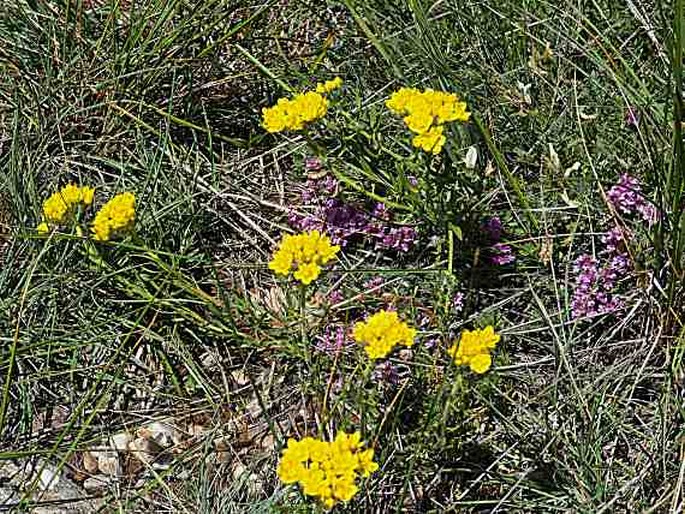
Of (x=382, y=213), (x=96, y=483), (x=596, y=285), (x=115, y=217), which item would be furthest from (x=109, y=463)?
(x=596, y=285)

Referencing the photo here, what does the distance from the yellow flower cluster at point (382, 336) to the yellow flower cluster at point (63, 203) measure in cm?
68

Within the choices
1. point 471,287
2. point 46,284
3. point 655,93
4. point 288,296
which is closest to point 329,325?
point 288,296

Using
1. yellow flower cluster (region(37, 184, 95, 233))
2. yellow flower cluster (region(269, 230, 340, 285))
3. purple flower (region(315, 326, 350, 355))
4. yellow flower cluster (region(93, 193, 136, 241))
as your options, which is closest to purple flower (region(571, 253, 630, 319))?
purple flower (region(315, 326, 350, 355))

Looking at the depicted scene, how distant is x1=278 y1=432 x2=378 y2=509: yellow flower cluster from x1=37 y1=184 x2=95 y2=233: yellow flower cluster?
2.39 ft

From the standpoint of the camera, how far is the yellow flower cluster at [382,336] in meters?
1.43

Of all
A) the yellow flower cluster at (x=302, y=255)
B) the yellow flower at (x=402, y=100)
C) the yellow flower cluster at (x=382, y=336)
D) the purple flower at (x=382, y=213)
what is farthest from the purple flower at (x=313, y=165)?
the yellow flower cluster at (x=382, y=336)

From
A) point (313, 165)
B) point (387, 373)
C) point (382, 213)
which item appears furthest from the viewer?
point (313, 165)

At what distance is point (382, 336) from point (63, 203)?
718mm

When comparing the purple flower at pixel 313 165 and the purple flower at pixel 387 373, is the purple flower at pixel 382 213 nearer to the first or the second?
the purple flower at pixel 313 165

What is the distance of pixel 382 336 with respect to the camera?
1.44 meters

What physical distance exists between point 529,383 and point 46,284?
924 mm

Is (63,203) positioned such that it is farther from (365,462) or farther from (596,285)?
(596,285)

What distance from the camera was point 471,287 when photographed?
1877 mm

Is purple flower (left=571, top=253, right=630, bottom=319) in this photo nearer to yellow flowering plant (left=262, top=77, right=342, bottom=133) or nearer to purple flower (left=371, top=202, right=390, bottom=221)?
purple flower (left=371, top=202, right=390, bottom=221)
